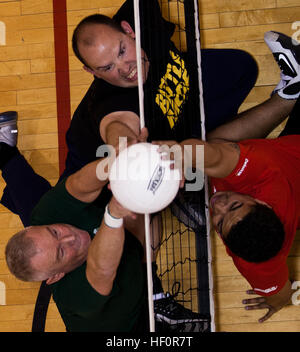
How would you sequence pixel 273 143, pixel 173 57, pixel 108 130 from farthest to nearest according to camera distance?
pixel 173 57
pixel 273 143
pixel 108 130

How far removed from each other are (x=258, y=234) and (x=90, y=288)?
0.89 m

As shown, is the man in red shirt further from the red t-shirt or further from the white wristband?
the white wristband

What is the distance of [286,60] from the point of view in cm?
285

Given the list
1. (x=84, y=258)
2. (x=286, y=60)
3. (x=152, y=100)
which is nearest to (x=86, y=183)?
(x=84, y=258)

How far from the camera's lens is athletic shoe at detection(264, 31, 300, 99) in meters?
2.80

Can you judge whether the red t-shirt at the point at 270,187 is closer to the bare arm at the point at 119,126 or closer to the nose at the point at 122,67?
the bare arm at the point at 119,126

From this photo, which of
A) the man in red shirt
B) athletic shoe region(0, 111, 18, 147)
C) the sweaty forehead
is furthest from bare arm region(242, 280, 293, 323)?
athletic shoe region(0, 111, 18, 147)

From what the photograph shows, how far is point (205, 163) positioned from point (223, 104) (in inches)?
38.3

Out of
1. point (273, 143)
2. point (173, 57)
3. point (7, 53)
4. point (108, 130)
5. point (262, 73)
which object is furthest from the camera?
point (7, 53)

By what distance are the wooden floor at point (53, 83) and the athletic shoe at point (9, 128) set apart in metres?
0.09

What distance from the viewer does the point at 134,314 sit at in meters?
2.47
